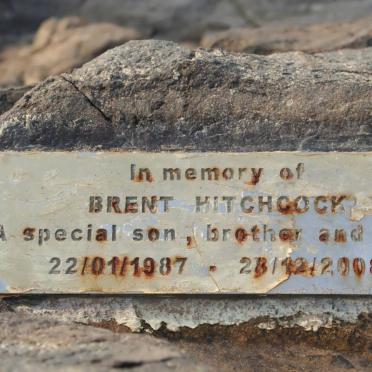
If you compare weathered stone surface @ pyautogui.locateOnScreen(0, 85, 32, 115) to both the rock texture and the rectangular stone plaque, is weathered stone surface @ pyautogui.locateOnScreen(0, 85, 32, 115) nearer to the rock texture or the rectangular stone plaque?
the rectangular stone plaque

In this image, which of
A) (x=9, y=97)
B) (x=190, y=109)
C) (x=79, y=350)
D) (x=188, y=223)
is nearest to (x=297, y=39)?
(x=9, y=97)

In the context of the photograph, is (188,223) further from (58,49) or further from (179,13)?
(179,13)

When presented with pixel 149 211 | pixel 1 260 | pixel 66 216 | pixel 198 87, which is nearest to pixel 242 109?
pixel 198 87

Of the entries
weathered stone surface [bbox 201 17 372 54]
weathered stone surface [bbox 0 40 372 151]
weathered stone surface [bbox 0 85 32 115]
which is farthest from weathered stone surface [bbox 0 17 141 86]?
weathered stone surface [bbox 0 40 372 151]

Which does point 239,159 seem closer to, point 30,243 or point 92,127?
point 92,127

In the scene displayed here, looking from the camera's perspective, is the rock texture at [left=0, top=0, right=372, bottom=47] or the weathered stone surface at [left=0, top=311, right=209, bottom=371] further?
the rock texture at [left=0, top=0, right=372, bottom=47]

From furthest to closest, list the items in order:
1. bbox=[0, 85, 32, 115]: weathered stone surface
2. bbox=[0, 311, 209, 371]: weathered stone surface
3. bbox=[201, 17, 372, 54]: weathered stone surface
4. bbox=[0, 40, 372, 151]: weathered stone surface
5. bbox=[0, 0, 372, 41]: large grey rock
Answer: bbox=[0, 0, 372, 41]: large grey rock < bbox=[201, 17, 372, 54]: weathered stone surface < bbox=[0, 85, 32, 115]: weathered stone surface < bbox=[0, 40, 372, 151]: weathered stone surface < bbox=[0, 311, 209, 371]: weathered stone surface
